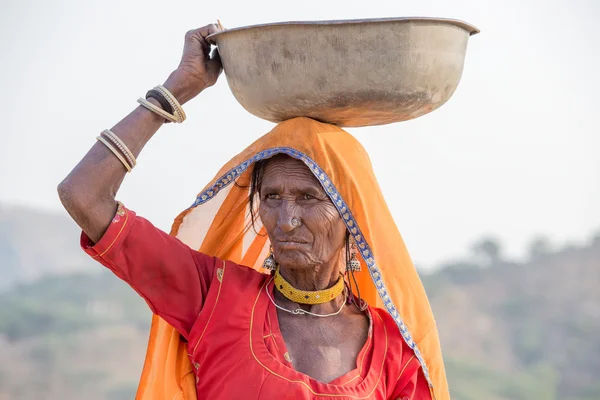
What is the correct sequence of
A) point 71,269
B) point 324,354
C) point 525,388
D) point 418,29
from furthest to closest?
point 71,269
point 525,388
point 324,354
point 418,29

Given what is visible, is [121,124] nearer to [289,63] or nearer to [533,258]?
[289,63]

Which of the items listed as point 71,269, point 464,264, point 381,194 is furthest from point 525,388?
point 381,194

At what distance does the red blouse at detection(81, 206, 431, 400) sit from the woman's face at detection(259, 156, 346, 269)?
0.20m

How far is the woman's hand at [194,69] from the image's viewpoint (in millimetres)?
3338

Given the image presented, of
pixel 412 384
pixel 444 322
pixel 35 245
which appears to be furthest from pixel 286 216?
pixel 35 245

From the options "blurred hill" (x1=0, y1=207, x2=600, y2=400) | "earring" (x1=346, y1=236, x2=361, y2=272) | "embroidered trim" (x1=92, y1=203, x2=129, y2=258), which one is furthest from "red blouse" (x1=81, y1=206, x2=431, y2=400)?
"blurred hill" (x1=0, y1=207, x2=600, y2=400)

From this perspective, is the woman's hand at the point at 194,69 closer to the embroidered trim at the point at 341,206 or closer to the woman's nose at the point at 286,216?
the embroidered trim at the point at 341,206

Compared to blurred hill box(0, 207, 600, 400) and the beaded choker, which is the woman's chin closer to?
the beaded choker

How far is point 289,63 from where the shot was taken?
3.16m

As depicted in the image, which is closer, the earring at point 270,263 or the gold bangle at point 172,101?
the gold bangle at point 172,101

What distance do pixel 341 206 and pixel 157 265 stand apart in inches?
23.7

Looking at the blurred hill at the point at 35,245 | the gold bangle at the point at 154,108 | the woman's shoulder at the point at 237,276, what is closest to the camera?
the gold bangle at the point at 154,108

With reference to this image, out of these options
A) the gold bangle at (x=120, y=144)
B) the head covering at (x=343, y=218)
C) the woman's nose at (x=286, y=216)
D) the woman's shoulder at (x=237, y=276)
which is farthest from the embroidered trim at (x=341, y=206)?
the gold bangle at (x=120, y=144)

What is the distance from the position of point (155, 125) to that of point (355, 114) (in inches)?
24.4
